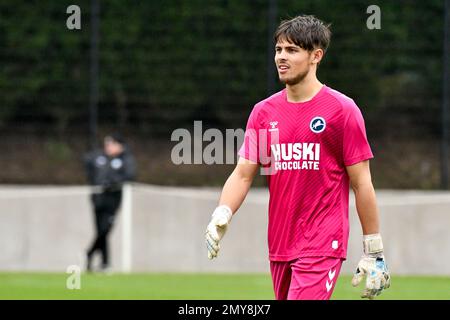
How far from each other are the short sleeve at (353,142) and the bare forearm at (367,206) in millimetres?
163

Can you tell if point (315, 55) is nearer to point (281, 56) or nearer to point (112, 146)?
point (281, 56)

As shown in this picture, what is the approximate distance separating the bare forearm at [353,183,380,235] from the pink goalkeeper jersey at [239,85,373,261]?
10 centimetres

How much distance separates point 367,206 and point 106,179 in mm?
10777

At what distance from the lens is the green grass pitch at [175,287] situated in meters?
12.6

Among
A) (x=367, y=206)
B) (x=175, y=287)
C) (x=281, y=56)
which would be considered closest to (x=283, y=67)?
(x=281, y=56)

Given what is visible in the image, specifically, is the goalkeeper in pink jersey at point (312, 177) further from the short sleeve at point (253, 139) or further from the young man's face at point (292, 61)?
the short sleeve at point (253, 139)

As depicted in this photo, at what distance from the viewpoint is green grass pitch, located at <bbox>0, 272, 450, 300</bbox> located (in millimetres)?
12586

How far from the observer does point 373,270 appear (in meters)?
6.48

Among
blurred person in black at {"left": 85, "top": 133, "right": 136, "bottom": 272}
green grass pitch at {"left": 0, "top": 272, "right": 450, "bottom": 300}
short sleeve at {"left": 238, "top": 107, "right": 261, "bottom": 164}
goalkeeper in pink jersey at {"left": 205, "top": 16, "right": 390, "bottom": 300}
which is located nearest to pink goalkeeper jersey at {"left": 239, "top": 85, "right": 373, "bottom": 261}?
goalkeeper in pink jersey at {"left": 205, "top": 16, "right": 390, "bottom": 300}

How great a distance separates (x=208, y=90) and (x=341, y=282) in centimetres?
422

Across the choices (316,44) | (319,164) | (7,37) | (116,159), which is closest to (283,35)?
(316,44)

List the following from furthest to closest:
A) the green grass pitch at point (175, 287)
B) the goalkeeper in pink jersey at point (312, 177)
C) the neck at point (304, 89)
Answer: the green grass pitch at point (175, 287) < the neck at point (304, 89) < the goalkeeper in pink jersey at point (312, 177)

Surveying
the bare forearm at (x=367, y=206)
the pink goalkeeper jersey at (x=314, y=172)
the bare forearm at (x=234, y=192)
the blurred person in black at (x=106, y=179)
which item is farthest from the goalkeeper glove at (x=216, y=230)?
the blurred person in black at (x=106, y=179)

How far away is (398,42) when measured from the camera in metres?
17.7
